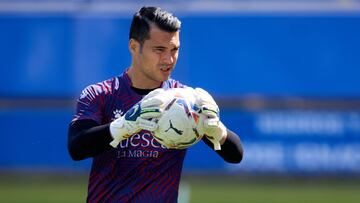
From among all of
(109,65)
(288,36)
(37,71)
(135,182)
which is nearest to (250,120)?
(288,36)

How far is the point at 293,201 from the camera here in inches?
442

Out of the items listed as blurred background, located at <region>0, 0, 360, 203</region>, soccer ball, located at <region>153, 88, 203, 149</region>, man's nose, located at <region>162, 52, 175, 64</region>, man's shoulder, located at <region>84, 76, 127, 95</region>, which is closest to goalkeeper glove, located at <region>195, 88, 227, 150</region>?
soccer ball, located at <region>153, 88, 203, 149</region>

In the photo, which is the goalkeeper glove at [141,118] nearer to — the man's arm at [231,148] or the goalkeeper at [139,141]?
the goalkeeper at [139,141]

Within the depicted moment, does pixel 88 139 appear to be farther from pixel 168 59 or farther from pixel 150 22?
pixel 150 22

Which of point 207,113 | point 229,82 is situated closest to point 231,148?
point 207,113

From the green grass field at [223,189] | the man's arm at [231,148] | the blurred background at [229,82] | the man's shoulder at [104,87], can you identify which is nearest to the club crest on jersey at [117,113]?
the man's shoulder at [104,87]

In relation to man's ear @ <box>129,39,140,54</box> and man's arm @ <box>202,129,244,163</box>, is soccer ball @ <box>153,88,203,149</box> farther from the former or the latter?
man's ear @ <box>129,39,140,54</box>

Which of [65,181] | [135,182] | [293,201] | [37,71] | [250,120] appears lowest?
[135,182]

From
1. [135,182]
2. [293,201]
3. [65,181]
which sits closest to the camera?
[135,182]

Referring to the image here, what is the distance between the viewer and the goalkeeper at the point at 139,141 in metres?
4.63

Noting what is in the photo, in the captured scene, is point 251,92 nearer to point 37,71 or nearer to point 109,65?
point 109,65

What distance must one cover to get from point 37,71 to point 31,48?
17.8 inches

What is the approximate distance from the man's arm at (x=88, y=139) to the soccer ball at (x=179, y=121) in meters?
0.31

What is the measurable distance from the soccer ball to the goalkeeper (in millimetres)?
275
